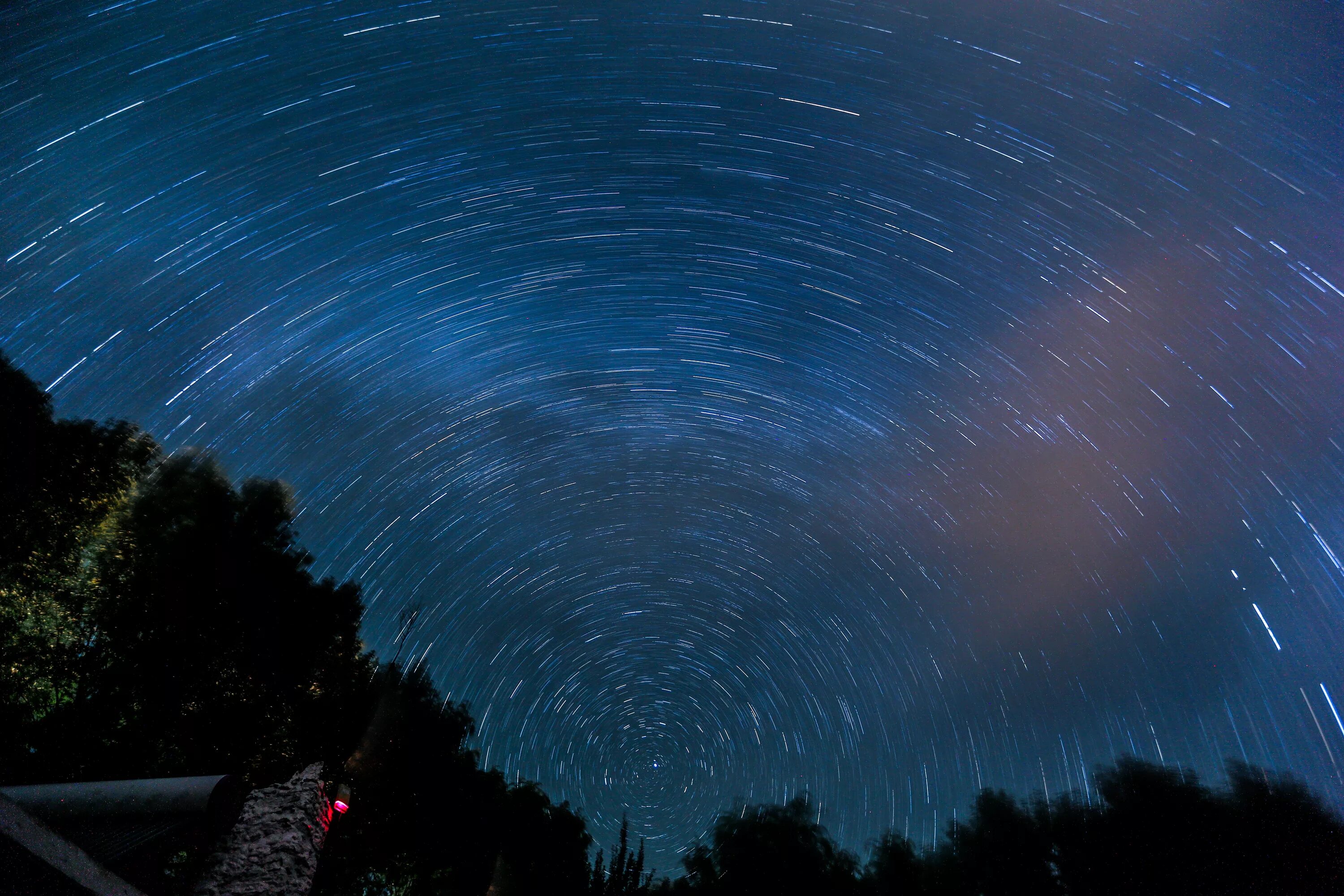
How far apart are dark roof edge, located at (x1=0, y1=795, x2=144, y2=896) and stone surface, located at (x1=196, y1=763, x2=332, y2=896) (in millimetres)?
7287

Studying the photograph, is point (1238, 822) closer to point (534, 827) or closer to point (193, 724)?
point (193, 724)

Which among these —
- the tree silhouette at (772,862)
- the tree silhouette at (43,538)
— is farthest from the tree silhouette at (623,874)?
the tree silhouette at (43,538)

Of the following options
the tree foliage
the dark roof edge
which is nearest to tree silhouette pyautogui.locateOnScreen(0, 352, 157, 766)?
the tree foliage

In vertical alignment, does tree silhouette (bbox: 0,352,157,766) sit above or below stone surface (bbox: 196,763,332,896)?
above

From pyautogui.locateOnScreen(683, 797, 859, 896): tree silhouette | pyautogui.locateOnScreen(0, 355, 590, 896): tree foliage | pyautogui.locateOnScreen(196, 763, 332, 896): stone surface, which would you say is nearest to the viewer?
pyautogui.locateOnScreen(196, 763, 332, 896): stone surface

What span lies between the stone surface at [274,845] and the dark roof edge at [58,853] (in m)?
7.29

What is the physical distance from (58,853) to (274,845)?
1008cm

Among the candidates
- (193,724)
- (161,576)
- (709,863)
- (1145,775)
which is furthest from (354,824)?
(1145,775)

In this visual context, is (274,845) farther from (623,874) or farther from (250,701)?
(623,874)

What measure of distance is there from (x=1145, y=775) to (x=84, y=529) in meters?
35.9

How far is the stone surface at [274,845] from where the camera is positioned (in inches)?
526

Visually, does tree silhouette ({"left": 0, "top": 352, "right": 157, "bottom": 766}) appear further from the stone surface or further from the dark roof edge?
the dark roof edge

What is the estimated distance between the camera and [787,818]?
3941 cm

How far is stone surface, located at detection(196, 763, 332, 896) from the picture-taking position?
1337 centimetres
